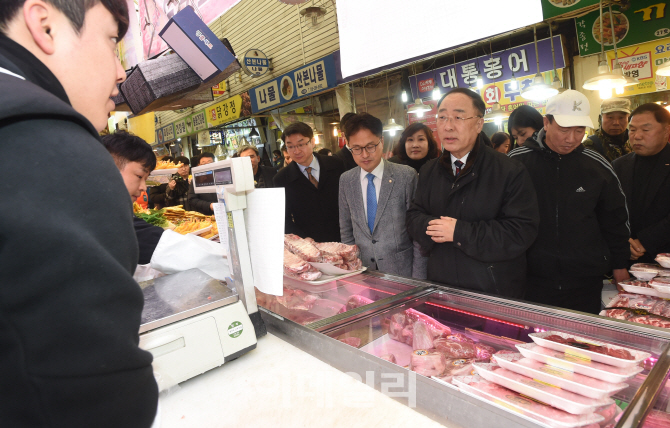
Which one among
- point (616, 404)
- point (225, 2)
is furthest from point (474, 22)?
point (225, 2)

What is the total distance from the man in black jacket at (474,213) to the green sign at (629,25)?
472 cm

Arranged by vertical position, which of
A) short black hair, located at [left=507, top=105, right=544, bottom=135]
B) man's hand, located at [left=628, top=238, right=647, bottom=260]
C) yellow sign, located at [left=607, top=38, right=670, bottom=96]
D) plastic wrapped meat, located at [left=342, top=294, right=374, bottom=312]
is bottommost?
man's hand, located at [left=628, top=238, right=647, bottom=260]

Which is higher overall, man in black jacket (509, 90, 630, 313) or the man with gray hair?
the man with gray hair

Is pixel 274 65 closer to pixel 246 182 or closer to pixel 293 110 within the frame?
pixel 293 110

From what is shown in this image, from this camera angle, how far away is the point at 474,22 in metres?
1.12

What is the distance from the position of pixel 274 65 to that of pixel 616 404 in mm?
10120

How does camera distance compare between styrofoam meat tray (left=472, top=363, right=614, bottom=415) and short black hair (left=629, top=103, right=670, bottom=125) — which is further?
short black hair (left=629, top=103, right=670, bottom=125)

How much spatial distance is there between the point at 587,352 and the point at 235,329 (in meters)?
1.08

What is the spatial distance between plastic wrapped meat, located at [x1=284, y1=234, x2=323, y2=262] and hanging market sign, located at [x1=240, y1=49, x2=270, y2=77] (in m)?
7.92

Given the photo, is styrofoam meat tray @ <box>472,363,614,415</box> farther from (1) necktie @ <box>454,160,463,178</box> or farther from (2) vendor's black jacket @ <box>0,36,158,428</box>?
(1) necktie @ <box>454,160,463,178</box>

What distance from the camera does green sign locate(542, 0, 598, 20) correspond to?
4.20 meters

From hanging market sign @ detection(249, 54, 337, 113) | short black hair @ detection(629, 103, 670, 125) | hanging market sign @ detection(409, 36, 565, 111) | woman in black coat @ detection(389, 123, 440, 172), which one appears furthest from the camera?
hanging market sign @ detection(249, 54, 337, 113)

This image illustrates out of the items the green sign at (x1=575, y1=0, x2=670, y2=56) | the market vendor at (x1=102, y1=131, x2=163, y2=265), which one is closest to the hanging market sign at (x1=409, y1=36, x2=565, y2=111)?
the green sign at (x1=575, y1=0, x2=670, y2=56)

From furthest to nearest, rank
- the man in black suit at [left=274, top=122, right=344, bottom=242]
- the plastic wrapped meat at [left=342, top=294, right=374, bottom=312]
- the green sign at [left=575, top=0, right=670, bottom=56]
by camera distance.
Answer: the green sign at [left=575, top=0, right=670, bottom=56] < the man in black suit at [left=274, top=122, right=344, bottom=242] < the plastic wrapped meat at [left=342, top=294, right=374, bottom=312]
